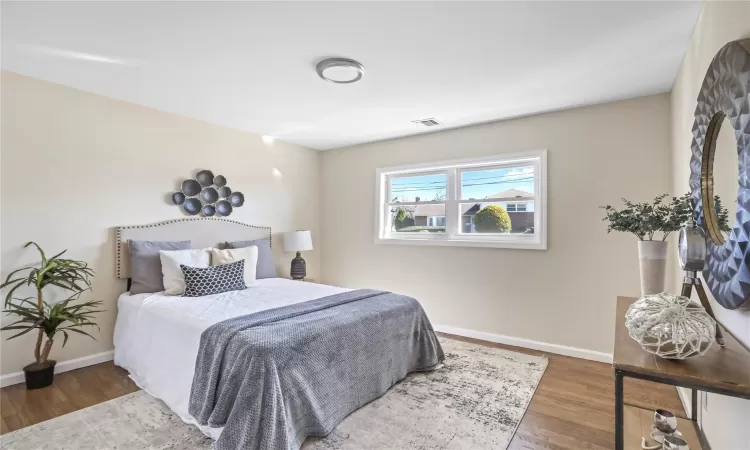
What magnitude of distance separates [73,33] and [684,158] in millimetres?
3838

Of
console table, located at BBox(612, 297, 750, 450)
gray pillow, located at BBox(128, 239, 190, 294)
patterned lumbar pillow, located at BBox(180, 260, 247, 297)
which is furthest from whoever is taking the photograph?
gray pillow, located at BBox(128, 239, 190, 294)

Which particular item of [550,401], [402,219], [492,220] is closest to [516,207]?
[492,220]

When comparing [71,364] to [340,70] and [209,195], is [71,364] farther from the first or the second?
[340,70]

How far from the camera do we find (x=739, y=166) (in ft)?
3.89

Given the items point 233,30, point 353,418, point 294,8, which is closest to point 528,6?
point 294,8

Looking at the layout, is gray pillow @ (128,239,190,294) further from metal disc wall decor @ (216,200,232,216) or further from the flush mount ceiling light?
the flush mount ceiling light

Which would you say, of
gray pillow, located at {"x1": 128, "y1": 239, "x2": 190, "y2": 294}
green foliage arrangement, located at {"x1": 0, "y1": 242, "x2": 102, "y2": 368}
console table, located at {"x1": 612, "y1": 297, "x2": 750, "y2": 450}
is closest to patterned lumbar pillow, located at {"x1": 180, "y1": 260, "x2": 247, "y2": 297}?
gray pillow, located at {"x1": 128, "y1": 239, "x2": 190, "y2": 294}

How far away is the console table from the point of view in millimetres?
→ 978

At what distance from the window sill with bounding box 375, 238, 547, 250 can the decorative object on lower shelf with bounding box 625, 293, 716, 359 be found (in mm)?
2311

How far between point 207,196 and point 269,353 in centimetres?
250

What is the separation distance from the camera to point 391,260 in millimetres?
4480

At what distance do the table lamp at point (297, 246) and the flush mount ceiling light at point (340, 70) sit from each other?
2159 millimetres

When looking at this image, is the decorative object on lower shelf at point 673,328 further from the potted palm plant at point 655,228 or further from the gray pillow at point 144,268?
the gray pillow at point 144,268

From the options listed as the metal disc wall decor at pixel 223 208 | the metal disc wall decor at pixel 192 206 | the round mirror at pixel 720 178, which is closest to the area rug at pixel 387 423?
the round mirror at pixel 720 178
